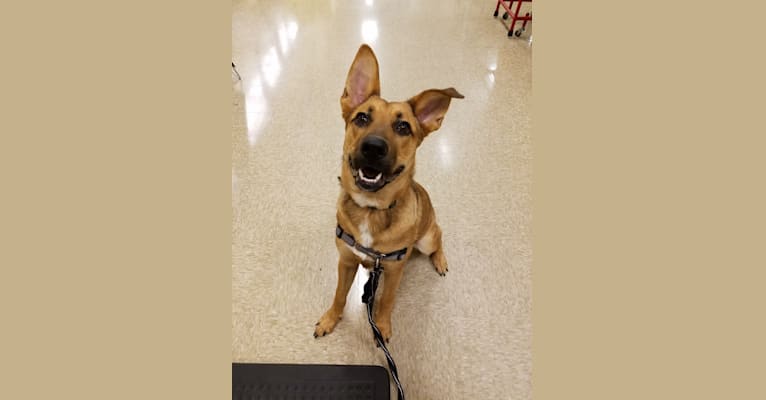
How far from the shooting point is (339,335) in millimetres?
1915

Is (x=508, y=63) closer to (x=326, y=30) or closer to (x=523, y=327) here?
(x=326, y=30)

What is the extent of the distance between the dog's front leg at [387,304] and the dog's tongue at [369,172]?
540 mm

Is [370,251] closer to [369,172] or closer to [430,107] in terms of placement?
[369,172]

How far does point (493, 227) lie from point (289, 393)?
1561mm

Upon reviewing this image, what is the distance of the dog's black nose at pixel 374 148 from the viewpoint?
132 cm

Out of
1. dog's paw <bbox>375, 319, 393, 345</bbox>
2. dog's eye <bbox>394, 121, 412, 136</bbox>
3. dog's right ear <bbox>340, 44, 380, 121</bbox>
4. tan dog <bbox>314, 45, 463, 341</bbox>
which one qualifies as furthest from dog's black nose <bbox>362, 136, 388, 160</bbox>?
dog's paw <bbox>375, 319, 393, 345</bbox>

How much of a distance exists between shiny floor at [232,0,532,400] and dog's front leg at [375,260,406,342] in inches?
2.9

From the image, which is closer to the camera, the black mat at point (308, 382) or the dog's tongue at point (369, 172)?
the dog's tongue at point (369, 172)

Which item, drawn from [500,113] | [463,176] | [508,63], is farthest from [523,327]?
[508,63]

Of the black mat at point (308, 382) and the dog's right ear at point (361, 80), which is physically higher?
the dog's right ear at point (361, 80)

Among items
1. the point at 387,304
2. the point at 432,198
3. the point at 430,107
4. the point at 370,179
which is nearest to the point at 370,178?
the point at 370,179

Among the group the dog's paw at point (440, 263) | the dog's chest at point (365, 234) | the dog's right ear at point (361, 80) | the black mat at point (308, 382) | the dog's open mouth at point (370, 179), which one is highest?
the dog's right ear at point (361, 80)

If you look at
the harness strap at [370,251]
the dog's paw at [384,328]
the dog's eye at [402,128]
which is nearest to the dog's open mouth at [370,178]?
the dog's eye at [402,128]

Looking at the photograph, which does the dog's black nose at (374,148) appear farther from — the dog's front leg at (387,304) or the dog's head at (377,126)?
the dog's front leg at (387,304)
